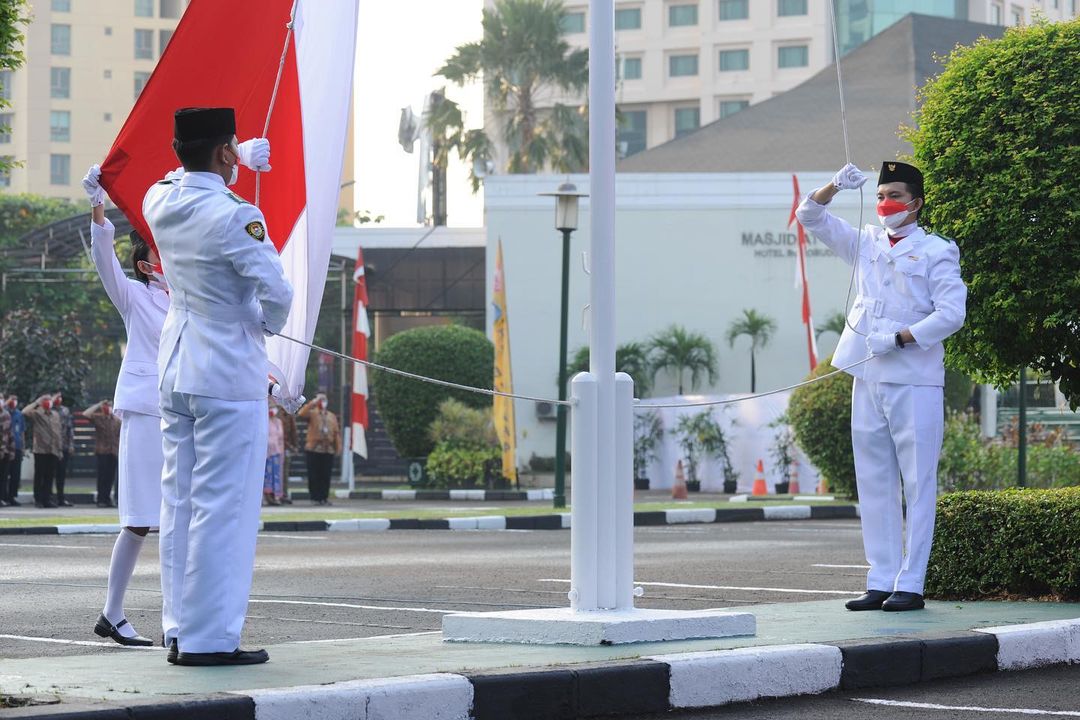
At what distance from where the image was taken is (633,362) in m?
38.9

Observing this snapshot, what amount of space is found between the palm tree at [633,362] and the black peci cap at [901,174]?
29.9 m

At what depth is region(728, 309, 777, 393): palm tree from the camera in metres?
39.0

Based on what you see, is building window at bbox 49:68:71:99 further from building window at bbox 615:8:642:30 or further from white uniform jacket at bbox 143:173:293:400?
white uniform jacket at bbox 143:173:293:400

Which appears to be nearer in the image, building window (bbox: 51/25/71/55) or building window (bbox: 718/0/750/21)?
building window (bbox: 718/0/750/21)

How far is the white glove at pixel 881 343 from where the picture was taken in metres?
8.08

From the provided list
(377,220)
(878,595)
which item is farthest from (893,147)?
(377,220)

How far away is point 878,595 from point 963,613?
0.41m

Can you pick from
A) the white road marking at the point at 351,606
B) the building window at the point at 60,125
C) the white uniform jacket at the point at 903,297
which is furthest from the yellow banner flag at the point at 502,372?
the building window at the point at 60,125

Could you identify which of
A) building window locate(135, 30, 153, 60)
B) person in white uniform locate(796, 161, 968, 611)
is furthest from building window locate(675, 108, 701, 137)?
person in white uniform locate(796, 161, 968, 611)

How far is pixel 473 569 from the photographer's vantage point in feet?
41.7

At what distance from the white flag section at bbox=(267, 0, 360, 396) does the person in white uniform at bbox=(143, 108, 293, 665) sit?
0.96 m

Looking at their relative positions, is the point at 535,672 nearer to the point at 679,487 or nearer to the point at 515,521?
the point at 515,521

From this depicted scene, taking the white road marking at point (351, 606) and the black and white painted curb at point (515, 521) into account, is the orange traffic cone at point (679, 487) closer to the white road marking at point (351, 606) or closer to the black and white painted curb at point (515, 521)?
the black and white painted curb at point (515, 521)

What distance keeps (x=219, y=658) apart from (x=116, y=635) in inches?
72.1
